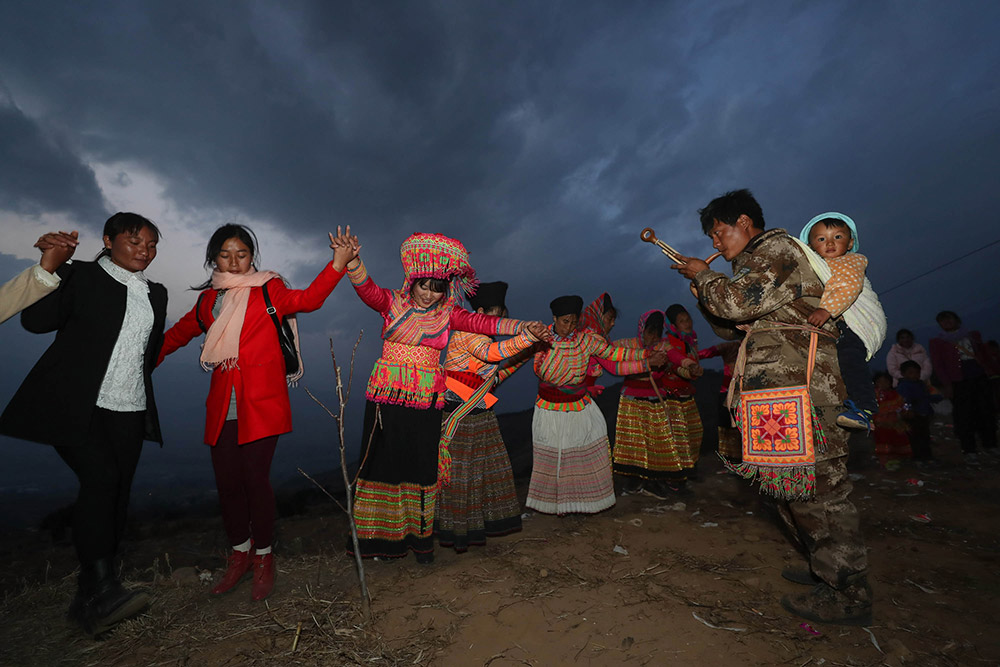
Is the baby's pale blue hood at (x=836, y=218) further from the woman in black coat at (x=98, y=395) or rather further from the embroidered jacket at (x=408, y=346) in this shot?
the woman in black coat at (x=98, y=395)

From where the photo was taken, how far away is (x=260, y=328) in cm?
311

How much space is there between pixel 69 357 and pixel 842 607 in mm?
4567

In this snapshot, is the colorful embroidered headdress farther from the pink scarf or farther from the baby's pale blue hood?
the pink scarf

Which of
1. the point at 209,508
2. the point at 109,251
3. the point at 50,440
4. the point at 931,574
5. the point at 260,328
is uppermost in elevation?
the point at 109,251

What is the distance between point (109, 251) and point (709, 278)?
3.73 meters

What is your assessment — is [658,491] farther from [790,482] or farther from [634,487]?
[790,482]

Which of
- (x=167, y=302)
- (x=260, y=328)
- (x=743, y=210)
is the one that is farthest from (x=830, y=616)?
(x=167, y=302)

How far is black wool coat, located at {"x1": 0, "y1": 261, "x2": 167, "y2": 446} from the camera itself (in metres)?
2.52

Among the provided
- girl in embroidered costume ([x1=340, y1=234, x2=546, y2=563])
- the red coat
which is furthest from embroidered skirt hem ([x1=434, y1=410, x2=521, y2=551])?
the red coat

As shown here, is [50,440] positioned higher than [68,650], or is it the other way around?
[50,440]

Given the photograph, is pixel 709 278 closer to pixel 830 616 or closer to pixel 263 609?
pixel 830 616

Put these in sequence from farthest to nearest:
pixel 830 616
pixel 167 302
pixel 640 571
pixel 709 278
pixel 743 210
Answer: pixel 640 571 → pixel 167 302 → pixel 743 210 → pixel 709 278 → pixel 830 616

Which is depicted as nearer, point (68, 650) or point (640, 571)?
point (68, 650)

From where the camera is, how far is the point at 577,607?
9.22 feet
